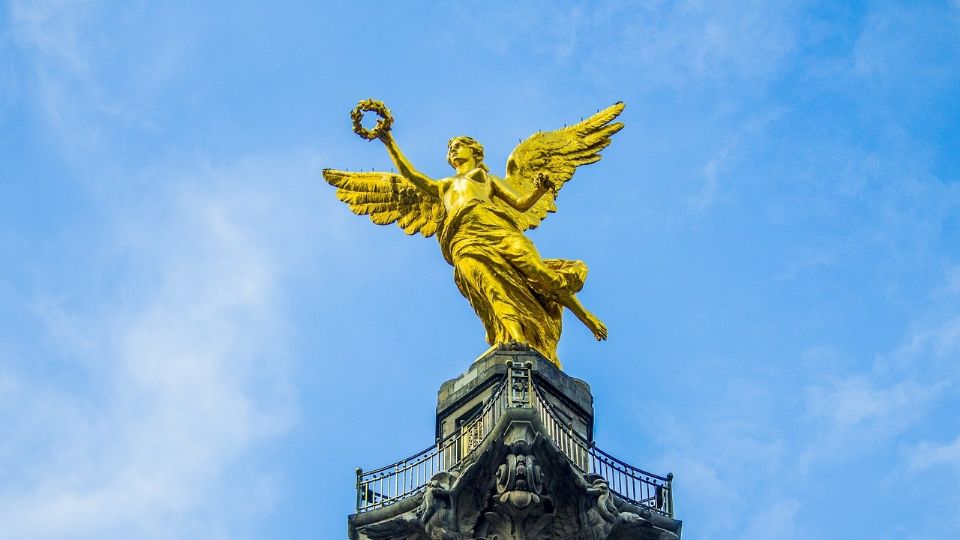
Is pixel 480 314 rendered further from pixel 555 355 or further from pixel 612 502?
pixel 612 502

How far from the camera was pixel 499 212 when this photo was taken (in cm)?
3956

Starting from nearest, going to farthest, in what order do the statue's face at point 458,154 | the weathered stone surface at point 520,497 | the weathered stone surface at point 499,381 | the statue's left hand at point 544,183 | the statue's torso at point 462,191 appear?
the weathered stone surface at point 520,497 → the weathered stone surface at point 499,381 → the statue's left hand at point 544,183 → the statue's torso at point 462,191 → the statue's face at point 458,154

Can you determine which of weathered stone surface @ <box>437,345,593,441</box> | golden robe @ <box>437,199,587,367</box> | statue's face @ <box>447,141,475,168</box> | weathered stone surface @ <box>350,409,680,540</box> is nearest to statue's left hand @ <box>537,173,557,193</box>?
golden robe @ <box>437,199,587,367</box>

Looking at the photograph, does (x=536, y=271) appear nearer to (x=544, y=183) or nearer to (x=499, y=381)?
(x=544, y=183)

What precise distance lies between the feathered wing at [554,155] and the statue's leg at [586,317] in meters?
2.48

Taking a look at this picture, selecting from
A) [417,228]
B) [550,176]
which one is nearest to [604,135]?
[550,176]

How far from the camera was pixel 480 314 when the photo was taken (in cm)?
3894

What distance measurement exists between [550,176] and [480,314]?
14.2 feet

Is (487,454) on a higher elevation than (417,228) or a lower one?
lower

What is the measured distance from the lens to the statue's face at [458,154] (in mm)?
41062

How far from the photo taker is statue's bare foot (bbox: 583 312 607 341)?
129 ft

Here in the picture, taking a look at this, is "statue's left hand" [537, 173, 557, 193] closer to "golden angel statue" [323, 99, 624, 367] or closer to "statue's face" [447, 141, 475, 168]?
"golden angel statue" [323, 99, 624, 367]

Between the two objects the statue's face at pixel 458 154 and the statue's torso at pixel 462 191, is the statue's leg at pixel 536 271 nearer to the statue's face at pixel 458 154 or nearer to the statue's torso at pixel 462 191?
the statue's torso at pixel 462 191

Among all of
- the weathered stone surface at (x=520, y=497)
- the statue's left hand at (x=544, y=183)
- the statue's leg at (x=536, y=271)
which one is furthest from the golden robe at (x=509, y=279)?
the weathered stone surface at (x=520, y=497)
